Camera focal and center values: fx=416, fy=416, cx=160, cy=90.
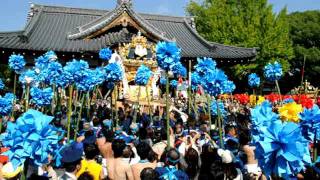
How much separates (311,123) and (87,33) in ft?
64.4

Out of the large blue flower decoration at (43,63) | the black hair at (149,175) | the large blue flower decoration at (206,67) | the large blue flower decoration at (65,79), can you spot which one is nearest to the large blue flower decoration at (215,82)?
the large blue flower decoration at (206,67)

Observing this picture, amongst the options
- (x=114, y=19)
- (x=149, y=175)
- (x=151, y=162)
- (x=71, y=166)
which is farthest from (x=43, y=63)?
(x=114, y=19)

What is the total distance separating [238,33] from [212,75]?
28.7 meters

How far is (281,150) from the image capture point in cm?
338

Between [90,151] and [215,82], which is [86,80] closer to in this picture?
[215,82]

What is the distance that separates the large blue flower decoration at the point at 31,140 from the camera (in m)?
3.98

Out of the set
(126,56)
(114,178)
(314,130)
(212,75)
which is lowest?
(114,178)

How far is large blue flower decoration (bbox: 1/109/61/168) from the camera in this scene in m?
3.98

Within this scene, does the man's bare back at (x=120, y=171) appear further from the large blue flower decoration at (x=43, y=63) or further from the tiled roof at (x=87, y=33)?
the tiled roof at (x=87, y=33)

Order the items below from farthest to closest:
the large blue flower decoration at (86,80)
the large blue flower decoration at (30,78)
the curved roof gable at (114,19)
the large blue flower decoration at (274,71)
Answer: the curved roof gable at (114,19), the large blue flower decoration at (274,71), the large blue flower decoration at (30,78), the large blue flower decoration at (86,80)

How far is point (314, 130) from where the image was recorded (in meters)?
4.82

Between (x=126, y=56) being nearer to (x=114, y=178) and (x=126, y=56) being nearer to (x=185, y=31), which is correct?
(x=185, y=31)

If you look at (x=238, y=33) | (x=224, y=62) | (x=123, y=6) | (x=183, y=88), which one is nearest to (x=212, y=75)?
(x=183, y=88)

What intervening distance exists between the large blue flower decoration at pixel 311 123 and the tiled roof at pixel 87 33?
660 inches
